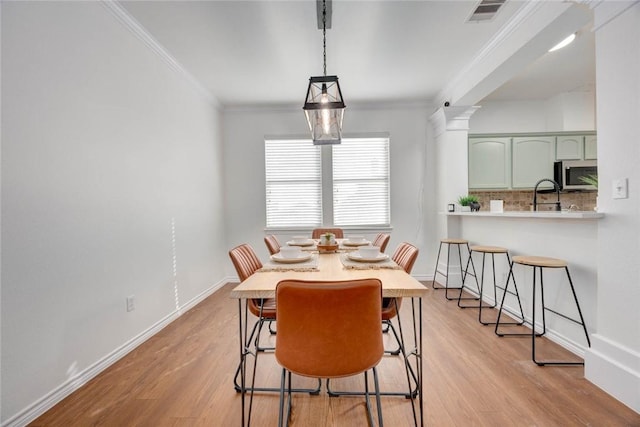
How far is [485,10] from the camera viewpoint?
2.29m

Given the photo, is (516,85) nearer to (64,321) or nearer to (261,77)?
(261,77)

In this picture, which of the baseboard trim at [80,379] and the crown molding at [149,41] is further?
the crown molding at [149,41]

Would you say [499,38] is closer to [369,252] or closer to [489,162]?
[489,162]

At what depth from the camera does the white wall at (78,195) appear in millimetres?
1508

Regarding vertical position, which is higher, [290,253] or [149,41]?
[149,41]

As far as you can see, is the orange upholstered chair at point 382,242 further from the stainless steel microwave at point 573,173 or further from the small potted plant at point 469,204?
the stainless steel microwave at point 573,173

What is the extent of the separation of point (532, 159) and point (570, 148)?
568mm

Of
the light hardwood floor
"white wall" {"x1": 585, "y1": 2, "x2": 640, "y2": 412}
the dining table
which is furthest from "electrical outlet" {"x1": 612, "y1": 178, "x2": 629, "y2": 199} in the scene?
the dining table

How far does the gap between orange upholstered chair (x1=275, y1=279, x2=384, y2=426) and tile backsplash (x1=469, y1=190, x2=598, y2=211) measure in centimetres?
412

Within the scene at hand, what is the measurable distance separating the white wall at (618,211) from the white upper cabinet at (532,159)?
8.84 feet

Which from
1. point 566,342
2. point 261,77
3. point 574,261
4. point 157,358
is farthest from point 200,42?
point 566,342

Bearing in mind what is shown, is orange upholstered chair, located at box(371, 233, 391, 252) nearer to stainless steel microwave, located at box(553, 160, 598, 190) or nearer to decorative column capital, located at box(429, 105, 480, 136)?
decorative column capital, located at box(429, 105, 480, 136)

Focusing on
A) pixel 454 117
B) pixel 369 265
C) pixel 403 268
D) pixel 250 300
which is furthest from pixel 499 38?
pixel 250 300

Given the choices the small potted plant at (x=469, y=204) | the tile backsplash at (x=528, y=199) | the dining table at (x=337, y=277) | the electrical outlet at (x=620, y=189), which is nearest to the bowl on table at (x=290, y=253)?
the dining table at (x=337, y=277)
